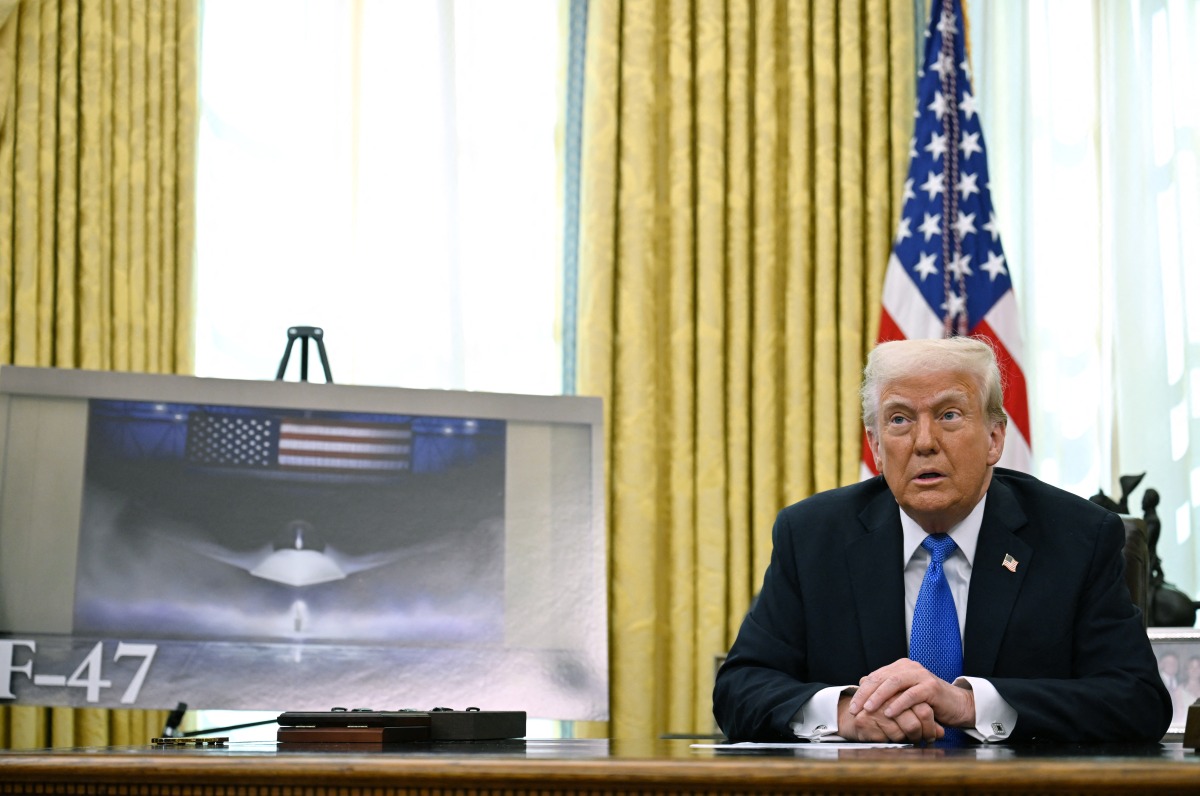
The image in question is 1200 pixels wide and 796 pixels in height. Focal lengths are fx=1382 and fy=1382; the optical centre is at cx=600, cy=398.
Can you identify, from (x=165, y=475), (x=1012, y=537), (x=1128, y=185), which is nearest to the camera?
(x=1012, y=537)

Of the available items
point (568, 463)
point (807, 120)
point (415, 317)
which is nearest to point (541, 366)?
point (415, 317)

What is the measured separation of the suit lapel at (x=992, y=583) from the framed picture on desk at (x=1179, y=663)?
1.75 metres

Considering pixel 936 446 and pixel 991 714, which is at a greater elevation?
pixel 936 446

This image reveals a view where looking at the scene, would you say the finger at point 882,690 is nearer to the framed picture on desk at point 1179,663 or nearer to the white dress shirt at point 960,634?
the white dress shirt at point 960,634

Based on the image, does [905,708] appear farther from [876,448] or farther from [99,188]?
[99,188]

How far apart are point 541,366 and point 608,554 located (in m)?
0.71

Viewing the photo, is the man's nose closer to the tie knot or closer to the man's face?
the man's face

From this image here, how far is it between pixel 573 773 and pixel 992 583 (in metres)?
1.24

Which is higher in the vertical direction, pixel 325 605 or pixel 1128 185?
pixel 1128 185

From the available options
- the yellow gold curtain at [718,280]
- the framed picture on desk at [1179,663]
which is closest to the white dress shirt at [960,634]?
the framed picture on desk at [1179,663]

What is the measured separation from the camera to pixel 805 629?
2408mm

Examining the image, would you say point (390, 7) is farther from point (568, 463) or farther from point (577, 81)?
point (568, 463)

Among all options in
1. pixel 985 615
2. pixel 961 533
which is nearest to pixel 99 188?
pixel 961 533

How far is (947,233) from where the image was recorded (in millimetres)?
4867
